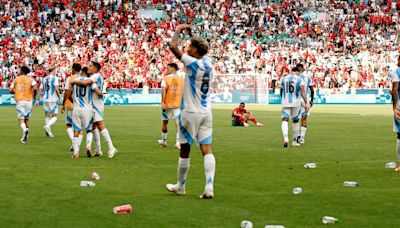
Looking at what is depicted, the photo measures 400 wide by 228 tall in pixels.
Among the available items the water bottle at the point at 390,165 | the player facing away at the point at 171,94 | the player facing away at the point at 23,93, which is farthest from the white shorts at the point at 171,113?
the water bottle at the point at 390,165

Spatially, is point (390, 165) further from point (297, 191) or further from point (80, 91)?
point (80, 91)

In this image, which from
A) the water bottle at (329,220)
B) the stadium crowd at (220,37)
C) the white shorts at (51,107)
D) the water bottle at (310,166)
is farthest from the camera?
the stadium crowd at (220,37)

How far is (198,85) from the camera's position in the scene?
12.1 metres

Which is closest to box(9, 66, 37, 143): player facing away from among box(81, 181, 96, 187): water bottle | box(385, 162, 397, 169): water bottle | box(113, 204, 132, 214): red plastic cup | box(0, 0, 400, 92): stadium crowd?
box(81, 181, 96, 187): water bottle

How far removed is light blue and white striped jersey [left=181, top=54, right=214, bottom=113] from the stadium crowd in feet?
152

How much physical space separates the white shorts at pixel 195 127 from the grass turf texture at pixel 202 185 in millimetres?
867

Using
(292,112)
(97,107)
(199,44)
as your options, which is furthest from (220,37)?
(199,44)

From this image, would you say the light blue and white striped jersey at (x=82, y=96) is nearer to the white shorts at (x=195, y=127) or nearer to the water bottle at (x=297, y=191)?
the white shorts at (x=195, y=127)

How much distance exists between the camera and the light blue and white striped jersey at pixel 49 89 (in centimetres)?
2725

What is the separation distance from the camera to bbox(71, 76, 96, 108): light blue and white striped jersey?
1888cm

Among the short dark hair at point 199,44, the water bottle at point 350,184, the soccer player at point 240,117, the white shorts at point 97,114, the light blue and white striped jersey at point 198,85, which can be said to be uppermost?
the short dark hair at point 199,44

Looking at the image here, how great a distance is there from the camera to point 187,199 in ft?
39.3

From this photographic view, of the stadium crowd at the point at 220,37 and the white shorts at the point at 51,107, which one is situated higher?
the stadium crowd at the point at 220,37

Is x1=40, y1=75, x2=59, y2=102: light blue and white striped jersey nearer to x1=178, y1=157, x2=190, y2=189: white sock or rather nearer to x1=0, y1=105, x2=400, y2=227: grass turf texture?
x1=0, y1=105, x2=400, y2=227: grass turf texture
